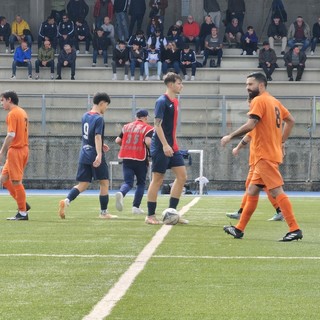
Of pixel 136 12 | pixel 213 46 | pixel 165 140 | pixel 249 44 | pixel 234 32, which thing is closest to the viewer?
pixel 165 140

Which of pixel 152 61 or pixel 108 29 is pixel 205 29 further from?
pixel 108 29

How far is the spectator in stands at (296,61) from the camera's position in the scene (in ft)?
127

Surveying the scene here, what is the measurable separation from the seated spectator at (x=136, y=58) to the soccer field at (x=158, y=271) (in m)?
22.8

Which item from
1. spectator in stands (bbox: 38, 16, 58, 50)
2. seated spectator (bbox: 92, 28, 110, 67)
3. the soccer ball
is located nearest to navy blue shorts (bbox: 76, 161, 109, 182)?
the soccer ball

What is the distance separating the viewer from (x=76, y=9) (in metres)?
42.7

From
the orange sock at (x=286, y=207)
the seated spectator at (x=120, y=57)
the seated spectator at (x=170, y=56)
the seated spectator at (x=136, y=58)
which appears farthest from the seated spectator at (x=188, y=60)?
the orange sock at (x=286, y=207)

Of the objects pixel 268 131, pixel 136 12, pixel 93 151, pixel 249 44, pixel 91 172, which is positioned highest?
pixel 136 12

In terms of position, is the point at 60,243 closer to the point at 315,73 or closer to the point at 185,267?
the point at 185,267

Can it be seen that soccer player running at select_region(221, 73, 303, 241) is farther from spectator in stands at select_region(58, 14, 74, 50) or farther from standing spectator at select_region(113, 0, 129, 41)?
standing spectator at select_region(113, 0, 129, 41)

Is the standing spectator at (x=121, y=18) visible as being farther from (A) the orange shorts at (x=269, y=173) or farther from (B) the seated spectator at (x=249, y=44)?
(A) the orange shorts at (x=269, y=173)

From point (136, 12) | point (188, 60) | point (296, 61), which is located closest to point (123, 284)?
point (188, 60)

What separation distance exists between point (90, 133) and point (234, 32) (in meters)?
25.5

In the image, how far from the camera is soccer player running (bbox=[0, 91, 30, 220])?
54.8ft

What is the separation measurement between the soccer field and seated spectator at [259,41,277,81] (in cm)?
2238
